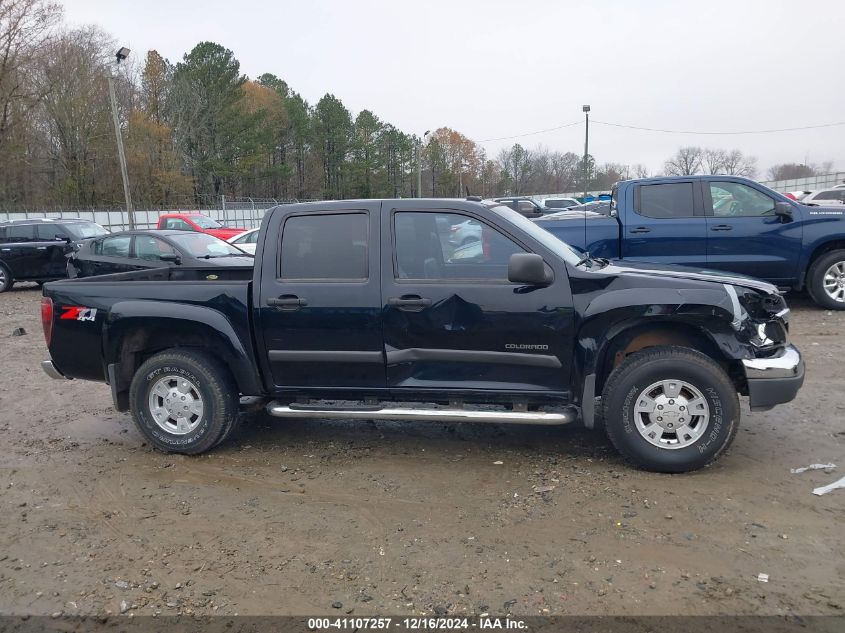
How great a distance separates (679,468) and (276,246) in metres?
3.17

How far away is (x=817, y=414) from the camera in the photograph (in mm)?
5395

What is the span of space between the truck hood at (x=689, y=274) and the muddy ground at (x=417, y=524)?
3.94ft

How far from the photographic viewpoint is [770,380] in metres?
4.22

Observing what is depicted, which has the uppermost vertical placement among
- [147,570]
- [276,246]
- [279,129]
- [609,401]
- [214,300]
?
[279,129]

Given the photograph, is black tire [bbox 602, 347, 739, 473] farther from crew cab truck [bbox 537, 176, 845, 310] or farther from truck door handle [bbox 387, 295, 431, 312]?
crew cab truck [bbox 537, 176, 845, 310]

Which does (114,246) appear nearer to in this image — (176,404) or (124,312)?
(124,312)

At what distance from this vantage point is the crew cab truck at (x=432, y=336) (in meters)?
4.27

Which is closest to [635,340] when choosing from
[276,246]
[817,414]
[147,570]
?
[817,414]

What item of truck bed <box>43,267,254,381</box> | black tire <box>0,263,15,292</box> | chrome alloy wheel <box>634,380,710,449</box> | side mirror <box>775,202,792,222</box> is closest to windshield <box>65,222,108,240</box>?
black tire <box>0,263,15,292</box>

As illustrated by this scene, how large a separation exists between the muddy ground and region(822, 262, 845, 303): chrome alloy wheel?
4.48 metres

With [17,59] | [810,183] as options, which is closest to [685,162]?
[810,183]

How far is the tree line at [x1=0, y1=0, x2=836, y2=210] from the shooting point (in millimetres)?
43250

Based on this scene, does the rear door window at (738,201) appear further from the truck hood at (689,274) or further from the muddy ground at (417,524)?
the truck hood at (689,274)

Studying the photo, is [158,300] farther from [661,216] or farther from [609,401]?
[661,216]
